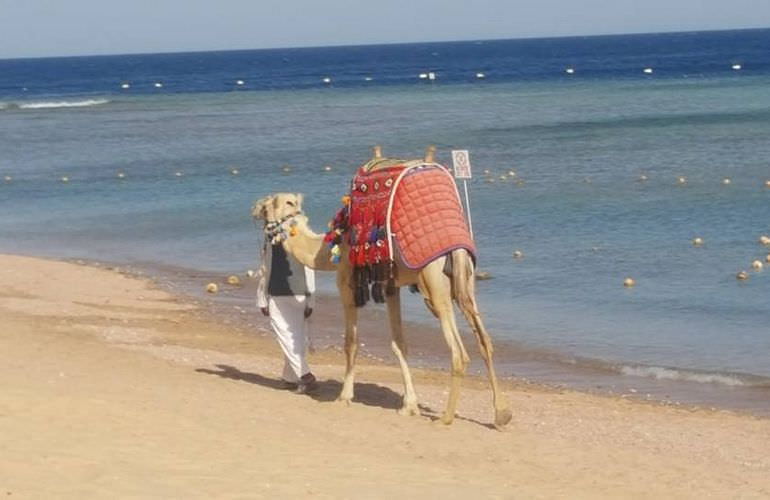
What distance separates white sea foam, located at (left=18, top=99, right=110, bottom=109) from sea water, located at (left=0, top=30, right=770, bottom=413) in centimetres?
372

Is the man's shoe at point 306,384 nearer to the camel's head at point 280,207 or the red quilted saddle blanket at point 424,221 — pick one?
the camel's head at point 280,207

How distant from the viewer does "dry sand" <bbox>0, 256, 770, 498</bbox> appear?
8.69 m

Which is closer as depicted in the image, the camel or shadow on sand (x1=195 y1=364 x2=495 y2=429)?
the camel

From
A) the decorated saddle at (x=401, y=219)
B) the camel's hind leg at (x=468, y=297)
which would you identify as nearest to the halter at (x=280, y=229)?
the decorated saddle at (x=401, y=219)

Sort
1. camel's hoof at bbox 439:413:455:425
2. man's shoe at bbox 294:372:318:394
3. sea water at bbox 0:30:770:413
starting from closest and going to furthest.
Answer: camel's hoof at bbox 439:413:455:425, man's shoe at bbox 294:372:318:394, sea water at bbox 0:30:770:413

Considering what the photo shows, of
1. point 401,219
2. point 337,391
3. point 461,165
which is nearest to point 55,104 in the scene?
point 461,165

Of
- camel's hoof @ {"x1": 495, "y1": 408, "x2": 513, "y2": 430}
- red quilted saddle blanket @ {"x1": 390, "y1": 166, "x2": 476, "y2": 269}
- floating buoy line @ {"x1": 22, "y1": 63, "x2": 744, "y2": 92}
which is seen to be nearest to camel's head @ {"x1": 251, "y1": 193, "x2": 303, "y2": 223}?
red quilted saddle blanket @ {"x1": 390, "y1": 166, "x2": 476, "y2": 269}

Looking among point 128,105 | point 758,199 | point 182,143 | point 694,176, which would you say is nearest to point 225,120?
point 182,143

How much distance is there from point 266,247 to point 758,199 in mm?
18198

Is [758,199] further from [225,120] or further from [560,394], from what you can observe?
[225,120]

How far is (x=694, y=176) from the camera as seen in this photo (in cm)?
3331

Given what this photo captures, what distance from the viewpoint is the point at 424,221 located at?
11094 mm

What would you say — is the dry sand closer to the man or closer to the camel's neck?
the man

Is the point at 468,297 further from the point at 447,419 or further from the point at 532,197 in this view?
the point at 532,197
